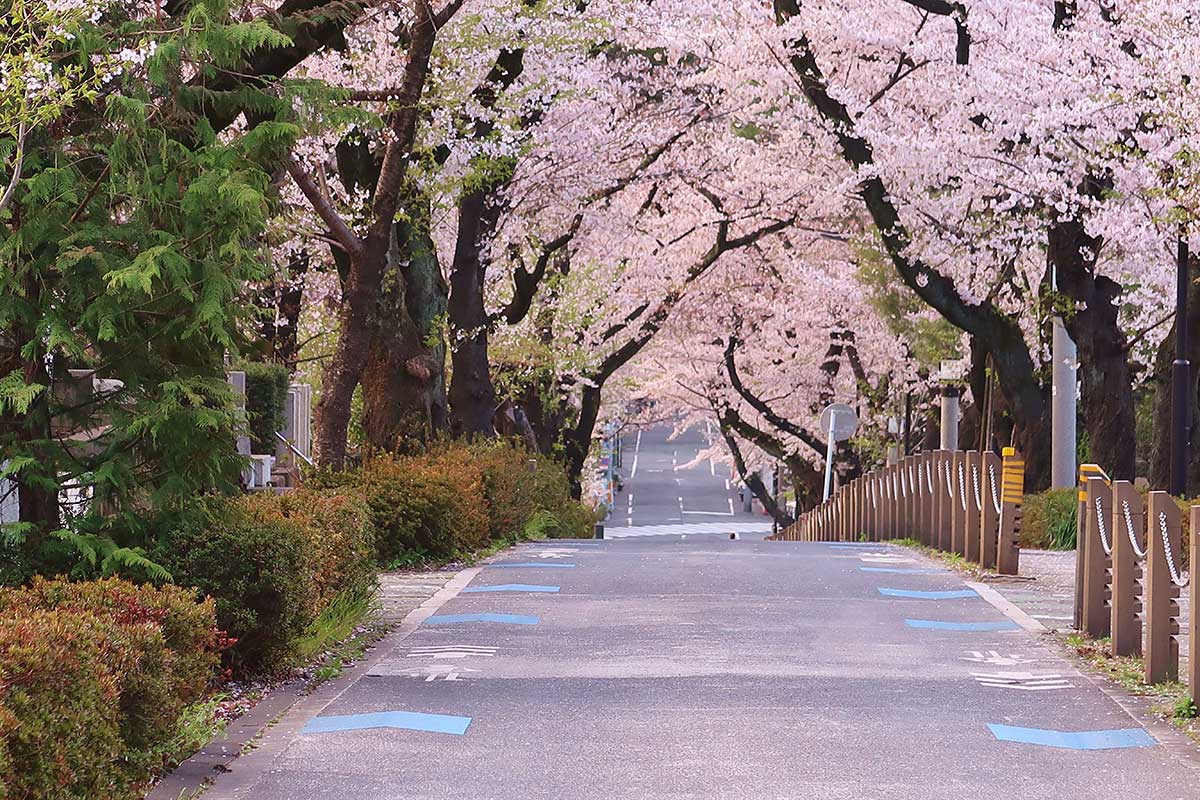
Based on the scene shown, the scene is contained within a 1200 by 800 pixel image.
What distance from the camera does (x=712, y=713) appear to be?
9.05 m

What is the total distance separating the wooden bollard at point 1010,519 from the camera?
16359 millimetres

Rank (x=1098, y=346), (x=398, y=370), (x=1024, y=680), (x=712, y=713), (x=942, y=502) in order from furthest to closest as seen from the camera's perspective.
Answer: (x=1098, y=346)
(x=398, y=370)
(x=942, y=502)
(x=1024, y=680)
(x=712, y=713)

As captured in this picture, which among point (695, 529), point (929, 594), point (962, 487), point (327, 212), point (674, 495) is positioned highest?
point (327, 212)

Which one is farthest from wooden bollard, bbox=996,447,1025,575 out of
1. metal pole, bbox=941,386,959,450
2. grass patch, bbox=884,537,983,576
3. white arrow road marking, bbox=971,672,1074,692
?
metal pole, bbox=941,386,959,450

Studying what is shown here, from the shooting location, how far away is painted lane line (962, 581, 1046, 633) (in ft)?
42.0

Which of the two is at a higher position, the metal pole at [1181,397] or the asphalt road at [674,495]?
the metal pole at [1181,397]

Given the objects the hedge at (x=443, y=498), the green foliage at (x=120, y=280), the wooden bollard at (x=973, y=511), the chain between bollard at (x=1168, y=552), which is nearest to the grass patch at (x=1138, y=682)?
the chain between bollard at (x=1168, y=552)

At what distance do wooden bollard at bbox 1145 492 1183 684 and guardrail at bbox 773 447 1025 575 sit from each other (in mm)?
6408

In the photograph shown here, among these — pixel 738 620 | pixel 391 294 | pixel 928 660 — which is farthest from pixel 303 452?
pixel 928 660

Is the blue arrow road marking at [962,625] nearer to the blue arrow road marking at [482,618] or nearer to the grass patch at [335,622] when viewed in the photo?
the blue arrow road marking at [482,618]

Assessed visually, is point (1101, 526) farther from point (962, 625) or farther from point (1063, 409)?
point (1063, 409)

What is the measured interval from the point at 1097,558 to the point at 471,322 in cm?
1576

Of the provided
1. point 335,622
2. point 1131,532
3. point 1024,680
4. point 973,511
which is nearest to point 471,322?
point 973,511

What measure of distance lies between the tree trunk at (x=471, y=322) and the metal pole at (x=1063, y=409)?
27.5 ft
